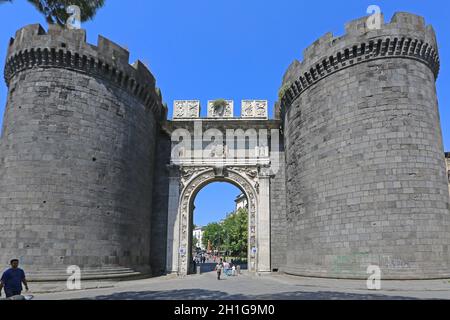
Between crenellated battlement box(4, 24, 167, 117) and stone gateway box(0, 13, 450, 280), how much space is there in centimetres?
5

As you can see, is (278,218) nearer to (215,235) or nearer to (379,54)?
(379,54)

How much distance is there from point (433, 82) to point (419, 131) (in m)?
2.97

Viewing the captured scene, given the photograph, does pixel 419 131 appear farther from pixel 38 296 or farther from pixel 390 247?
pixel 38 296

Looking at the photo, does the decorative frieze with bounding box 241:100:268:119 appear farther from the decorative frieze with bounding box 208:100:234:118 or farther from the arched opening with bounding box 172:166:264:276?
the arched opening with bounding box 172:166:264:276

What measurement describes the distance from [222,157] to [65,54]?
10085 millimetres

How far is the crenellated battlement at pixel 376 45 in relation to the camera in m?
13.7

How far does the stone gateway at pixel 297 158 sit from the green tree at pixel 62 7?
3.60 meters

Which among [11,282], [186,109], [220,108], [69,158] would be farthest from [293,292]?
[186,109]

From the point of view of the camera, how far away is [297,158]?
56.2 feet

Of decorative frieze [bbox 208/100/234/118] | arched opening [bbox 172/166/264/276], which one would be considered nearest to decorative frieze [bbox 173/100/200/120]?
decorative frieze [bbox 208/100/234/118]

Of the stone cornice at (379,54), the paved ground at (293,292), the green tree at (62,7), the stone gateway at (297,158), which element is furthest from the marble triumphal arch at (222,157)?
the green tree at (62,7)

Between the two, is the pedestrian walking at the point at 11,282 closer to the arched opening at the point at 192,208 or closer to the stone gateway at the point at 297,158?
the stone gateway at the point at 297,158

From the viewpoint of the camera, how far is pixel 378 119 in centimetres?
1343
